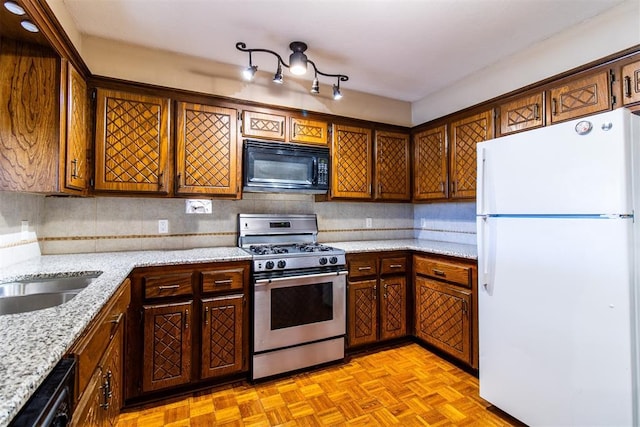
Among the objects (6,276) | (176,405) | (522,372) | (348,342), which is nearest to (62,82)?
(6,276)

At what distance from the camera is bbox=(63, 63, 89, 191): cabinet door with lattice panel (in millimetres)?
1754

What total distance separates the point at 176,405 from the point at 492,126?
10.0 ft

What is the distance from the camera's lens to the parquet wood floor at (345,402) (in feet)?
6.08

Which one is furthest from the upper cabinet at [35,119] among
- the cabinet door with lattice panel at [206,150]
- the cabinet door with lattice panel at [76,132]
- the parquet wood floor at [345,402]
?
the parquet wood floor at [345,402]

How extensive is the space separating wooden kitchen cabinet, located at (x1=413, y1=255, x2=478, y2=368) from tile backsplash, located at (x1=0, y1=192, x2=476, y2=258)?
1.99 ft

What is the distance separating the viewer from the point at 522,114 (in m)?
2.26

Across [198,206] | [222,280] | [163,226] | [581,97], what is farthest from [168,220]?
[581,97]

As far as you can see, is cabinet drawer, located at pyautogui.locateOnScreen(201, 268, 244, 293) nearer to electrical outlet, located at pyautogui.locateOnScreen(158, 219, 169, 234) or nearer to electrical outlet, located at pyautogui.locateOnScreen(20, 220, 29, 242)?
electrical outlet, located at pyautogui.locateOnScreen(158, 219, 169, 234)

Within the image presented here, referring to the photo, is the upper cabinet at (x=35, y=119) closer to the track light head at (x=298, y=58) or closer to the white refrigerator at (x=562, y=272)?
the track light head at (x=298, y=58)

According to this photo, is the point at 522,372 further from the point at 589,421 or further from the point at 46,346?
the point at 46,346

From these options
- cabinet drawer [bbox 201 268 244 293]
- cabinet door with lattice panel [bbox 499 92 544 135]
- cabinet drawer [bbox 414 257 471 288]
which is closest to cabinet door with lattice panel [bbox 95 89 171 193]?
cabinet drawer [bbox 201 268 244 293]

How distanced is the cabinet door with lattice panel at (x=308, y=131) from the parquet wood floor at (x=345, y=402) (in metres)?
1.94

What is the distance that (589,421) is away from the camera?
4.87ft

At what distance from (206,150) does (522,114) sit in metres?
2.39
